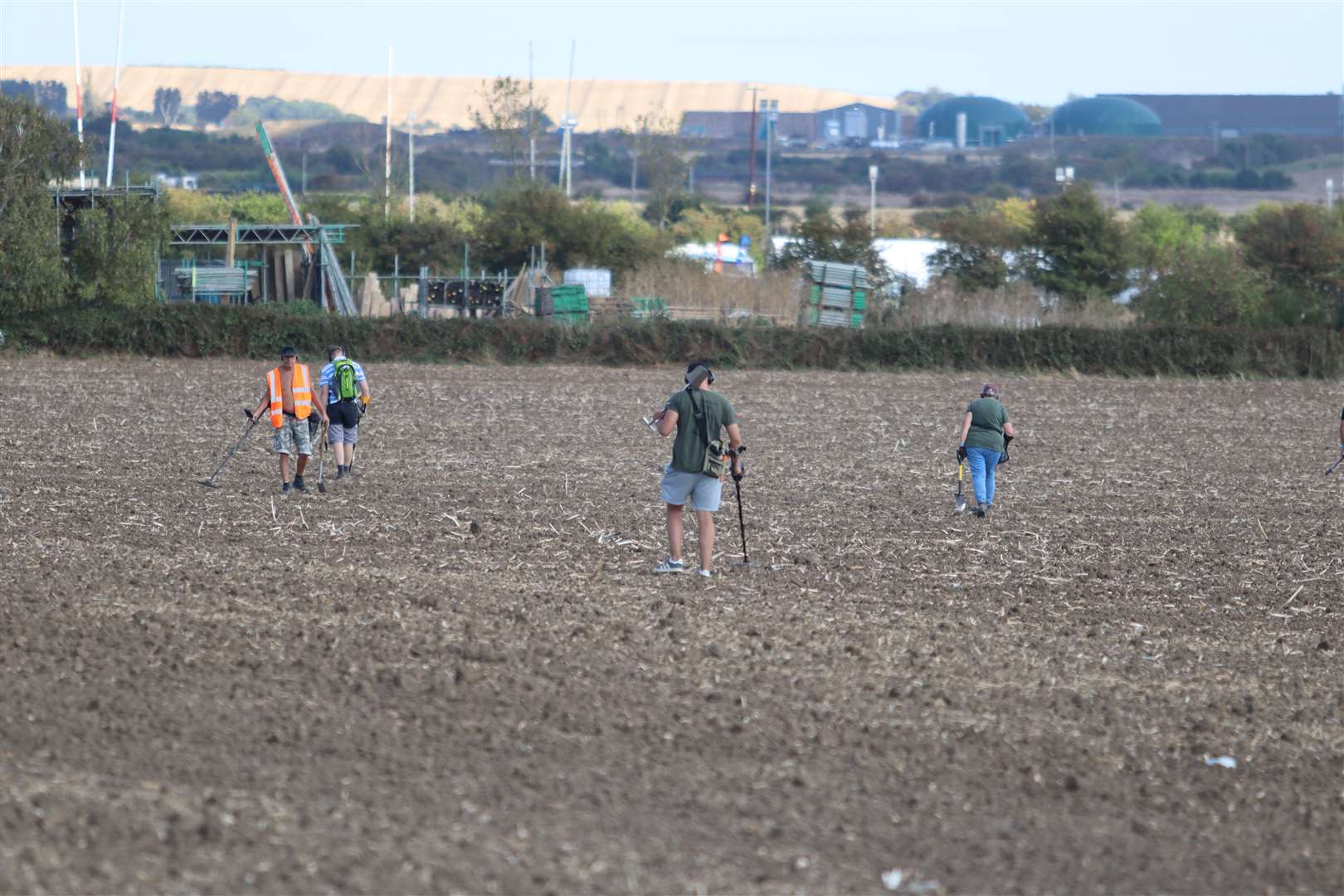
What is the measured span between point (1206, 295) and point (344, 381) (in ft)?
105

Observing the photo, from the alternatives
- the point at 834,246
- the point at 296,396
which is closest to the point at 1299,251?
the point at 834,246

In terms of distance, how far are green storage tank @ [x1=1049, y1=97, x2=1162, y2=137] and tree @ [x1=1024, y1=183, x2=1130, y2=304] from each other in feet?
442

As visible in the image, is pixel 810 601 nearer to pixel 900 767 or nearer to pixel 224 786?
pixel 900 767

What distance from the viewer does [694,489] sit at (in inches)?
508

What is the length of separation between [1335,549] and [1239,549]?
0.95 m

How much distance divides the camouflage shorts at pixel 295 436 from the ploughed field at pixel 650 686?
2.13 feet

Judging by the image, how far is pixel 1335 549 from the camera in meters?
15.4

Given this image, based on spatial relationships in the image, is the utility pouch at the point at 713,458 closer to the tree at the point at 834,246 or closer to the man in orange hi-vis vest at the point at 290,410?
the man in orange hi-vis vest at the point at 290,410

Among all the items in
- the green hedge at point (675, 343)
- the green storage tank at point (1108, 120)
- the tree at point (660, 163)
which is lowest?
the green hedge at point (675, 343)

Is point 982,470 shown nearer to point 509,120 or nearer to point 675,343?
point 675,343

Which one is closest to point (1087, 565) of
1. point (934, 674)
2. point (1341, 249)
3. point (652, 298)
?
point (934, 674)

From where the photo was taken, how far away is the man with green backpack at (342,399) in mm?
18328

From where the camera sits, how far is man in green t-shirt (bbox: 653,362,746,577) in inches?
501

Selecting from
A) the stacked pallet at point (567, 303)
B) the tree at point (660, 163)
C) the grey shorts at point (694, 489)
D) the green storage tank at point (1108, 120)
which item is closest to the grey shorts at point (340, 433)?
the grey shorts at point (694, 489)
